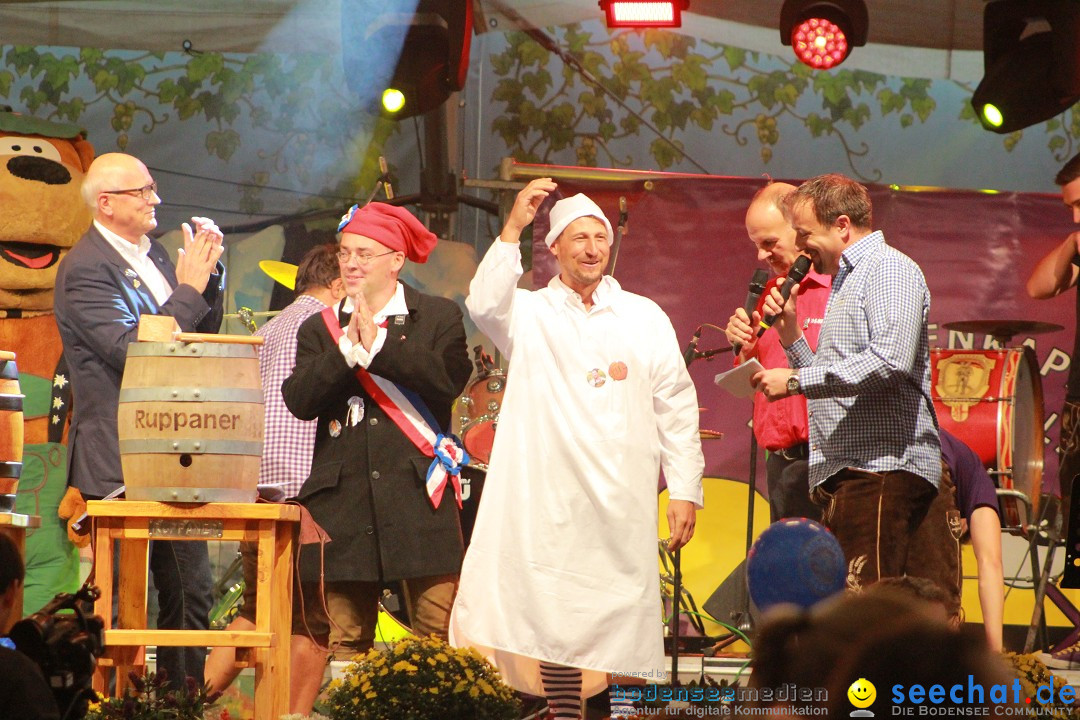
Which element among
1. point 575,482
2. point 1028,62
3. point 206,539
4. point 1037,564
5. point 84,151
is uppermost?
point 1028,62

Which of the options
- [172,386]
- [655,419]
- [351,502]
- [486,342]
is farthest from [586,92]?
[172,386]

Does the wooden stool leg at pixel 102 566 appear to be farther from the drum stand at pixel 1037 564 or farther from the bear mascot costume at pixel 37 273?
the drum stand at pixel 1037 564

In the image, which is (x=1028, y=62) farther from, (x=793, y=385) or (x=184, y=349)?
(x=184, y=349)

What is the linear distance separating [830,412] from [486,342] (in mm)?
3856

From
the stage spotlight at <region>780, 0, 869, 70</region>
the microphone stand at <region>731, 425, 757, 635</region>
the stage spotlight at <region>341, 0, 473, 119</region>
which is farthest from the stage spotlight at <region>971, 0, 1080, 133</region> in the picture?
the stage spotlight at <region>341, 0, 473, 119</region>

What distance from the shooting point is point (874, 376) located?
11.8ft

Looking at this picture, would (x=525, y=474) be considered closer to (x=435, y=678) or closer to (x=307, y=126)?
(x=435, y=678)

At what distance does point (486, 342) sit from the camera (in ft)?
24.5

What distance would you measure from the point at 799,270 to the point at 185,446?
1.83m

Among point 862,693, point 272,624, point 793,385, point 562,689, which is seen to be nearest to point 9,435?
point 272,624

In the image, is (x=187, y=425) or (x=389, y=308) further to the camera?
(x=389, y=308)

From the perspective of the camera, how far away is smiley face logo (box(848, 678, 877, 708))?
1540mm

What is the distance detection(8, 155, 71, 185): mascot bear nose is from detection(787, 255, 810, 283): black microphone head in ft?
14.2

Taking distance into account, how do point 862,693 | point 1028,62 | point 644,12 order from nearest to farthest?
point 862,693 → point 1028,62 → point 644,12
